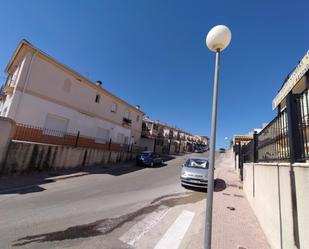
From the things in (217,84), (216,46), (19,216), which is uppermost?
(216,46)

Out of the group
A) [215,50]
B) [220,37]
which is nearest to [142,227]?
[215,50]

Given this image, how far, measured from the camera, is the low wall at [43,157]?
30.8 feet

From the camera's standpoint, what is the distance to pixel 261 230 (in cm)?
472

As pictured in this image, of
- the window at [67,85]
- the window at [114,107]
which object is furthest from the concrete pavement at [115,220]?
the window at [114,107]

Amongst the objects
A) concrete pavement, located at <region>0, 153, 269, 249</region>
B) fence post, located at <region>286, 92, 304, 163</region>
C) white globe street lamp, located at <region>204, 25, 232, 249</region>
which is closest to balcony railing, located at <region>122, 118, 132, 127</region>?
concrete pavement, located at <region>0, 153, 269, 249</region>

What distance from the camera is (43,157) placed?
11.0 metres

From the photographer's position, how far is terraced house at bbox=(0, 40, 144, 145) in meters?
13.0

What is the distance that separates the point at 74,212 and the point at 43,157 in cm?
727

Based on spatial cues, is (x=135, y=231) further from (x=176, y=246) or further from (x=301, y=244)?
(x=301, y=244)

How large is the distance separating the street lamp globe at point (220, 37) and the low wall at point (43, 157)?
431 inches

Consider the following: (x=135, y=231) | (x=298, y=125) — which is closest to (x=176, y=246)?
(x=135, y=231)

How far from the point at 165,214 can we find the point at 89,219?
7.77 ft

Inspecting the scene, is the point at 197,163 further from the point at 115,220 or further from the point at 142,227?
the point at 115,220

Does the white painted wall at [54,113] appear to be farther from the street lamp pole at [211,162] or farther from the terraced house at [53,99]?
the street lamp pole at [211,162]
